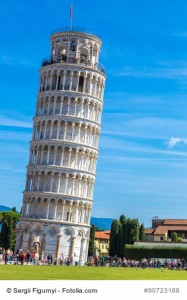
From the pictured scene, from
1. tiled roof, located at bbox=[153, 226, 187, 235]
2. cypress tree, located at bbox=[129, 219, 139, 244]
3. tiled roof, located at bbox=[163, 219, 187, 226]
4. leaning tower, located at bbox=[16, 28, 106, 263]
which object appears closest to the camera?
leaning tower, located at bbox=[16, 28, 106, 263]

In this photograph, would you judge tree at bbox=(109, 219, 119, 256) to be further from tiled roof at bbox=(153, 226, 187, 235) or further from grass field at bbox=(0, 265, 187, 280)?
grass field at bbox=(0, 265, 187, 280)

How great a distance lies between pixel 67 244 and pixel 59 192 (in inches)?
171

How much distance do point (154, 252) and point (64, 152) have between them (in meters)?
11.8

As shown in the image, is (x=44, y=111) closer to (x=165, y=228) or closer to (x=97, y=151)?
(x=97, y=151)

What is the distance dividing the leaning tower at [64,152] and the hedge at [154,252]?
4.27m

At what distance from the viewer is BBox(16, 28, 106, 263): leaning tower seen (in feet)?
138

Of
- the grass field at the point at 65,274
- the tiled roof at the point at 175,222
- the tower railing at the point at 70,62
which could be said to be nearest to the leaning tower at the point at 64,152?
the tower railing at the point at 70,62

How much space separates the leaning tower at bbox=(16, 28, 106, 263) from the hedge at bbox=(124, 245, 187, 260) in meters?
4.27

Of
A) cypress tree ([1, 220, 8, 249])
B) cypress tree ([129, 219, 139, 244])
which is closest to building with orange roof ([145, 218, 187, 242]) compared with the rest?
cypress tree ([129, 219, 139, 244])

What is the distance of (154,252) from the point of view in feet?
146

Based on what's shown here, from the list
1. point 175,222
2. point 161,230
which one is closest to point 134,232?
point 161,230

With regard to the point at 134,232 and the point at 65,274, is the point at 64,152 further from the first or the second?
the point at 65,274

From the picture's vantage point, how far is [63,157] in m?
42.9
